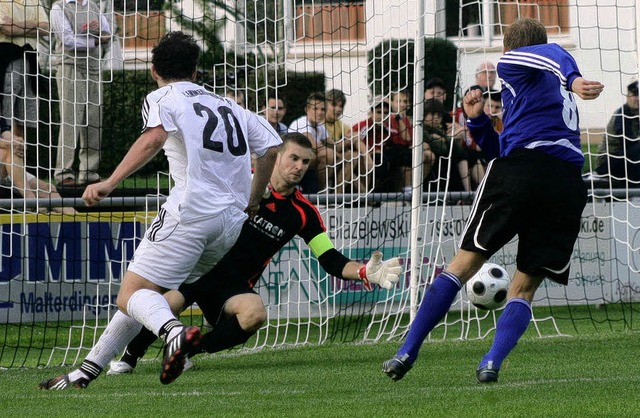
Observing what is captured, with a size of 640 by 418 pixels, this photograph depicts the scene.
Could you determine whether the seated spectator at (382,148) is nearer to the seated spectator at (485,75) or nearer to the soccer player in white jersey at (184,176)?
the seated spectator at (485,75)

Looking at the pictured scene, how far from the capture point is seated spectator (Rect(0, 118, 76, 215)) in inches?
418

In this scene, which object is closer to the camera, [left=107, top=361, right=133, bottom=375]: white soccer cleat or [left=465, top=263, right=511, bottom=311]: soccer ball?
[left=465, top=263, right=511, bottom=311]: soccer ball

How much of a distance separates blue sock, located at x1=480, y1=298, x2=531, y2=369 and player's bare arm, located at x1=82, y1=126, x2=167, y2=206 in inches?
82.4

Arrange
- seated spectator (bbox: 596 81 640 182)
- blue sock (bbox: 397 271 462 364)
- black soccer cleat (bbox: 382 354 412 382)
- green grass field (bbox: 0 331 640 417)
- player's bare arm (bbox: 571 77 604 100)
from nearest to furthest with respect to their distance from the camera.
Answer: green grass field (bbox: 0 331 640 417) < player's bare arm (bbox: 571 77 604 100) < black soccer cleat (bbox: 382 354 412 382) < blue sock (bbox: 397 271 462 364) < seated spectator (bbox: 596 81 640 182)

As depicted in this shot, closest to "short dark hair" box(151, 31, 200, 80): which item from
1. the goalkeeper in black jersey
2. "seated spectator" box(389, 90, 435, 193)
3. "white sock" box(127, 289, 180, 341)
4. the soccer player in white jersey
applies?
the soccer player in white jersey

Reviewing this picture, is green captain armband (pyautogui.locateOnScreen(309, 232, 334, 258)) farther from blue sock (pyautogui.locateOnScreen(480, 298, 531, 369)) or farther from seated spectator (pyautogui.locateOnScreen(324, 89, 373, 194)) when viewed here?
seated spectator (pyautogui.locateOnScreen(324, 89, 373, 194))

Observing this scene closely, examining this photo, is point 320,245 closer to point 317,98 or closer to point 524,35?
point 524,35

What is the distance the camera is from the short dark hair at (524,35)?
667 cm

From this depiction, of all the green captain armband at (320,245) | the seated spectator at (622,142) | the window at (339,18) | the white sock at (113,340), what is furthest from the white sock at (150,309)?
the seated spectator at (622,142)

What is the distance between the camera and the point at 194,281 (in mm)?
7934

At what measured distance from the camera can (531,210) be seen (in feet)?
21.5

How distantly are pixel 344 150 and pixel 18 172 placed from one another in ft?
9.78

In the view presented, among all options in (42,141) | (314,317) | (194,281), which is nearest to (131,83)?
(42,141)

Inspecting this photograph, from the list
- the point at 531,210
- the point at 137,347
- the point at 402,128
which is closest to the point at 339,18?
the point at 402,128
